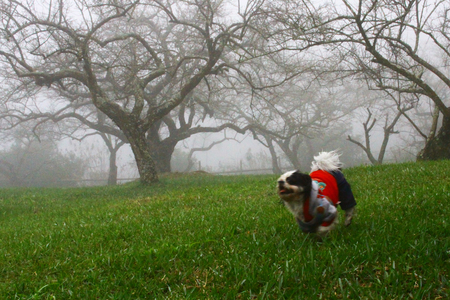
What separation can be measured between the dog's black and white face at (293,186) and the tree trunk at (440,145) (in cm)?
1014

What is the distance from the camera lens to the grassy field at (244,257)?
2.54 meters

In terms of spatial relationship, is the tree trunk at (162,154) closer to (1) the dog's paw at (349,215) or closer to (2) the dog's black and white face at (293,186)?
(1) the dog's paw at (349,215)

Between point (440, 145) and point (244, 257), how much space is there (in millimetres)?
10733

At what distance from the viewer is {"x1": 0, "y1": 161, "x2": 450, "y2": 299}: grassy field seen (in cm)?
254

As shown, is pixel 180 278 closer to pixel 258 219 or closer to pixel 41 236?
pixel 258 219

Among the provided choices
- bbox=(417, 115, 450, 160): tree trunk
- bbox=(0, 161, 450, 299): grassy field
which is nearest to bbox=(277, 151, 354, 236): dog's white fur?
bbox=(0, 161, 450, 299): grassy field

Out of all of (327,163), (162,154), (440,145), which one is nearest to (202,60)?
(162,154)

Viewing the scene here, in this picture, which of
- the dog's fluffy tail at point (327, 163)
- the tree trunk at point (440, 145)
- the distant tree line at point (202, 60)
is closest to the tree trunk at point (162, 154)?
the distant tree line at point (202, 60)

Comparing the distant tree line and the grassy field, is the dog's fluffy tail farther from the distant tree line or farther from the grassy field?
the distant tree line

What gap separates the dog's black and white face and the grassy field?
532 millimetres

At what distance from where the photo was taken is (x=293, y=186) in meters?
3.09

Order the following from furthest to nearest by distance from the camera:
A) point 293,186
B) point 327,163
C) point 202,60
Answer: point 202,60 < point 327,163 < point 293,186

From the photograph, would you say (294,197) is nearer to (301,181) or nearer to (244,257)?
(301,181)

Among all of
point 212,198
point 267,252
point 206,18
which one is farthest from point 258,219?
point 206,18
